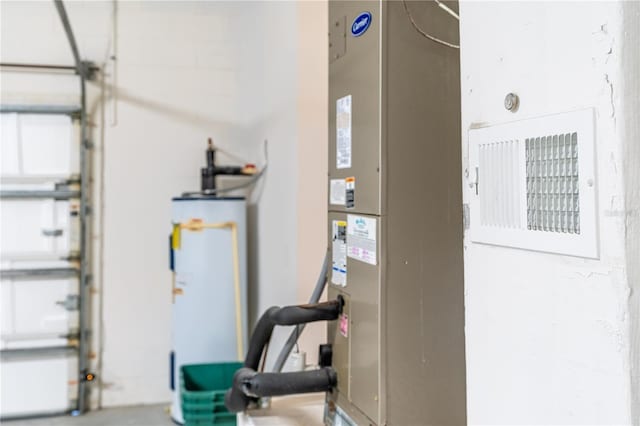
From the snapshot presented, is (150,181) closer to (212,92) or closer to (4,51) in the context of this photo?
(212,92)

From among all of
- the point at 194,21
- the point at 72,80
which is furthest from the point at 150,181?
the point at 194,21

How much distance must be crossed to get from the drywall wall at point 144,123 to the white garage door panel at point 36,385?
0.20m

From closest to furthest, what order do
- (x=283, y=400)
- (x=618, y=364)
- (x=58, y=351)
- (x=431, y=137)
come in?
(x=618, y=364) < (x=431, y=137) < (x=283, y=400) < (x=58, y=351)

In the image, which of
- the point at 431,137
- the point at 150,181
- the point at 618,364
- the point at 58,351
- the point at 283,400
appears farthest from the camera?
the point at 150,181

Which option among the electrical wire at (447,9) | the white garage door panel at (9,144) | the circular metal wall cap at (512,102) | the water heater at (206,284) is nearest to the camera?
the circular metal wall cap at (512,102)

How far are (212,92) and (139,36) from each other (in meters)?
0.65

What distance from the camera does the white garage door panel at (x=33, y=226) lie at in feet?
10.6

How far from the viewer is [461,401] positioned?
1.22 meters

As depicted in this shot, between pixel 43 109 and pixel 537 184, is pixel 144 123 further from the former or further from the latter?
pixel 537 184

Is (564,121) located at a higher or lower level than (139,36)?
lower

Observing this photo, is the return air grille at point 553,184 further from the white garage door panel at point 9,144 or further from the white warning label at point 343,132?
the white garage door panel at point 9,144

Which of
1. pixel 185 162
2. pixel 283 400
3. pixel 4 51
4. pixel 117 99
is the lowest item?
pixel 283 400

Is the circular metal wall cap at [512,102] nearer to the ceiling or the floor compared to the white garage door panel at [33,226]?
nearer to the ceiling

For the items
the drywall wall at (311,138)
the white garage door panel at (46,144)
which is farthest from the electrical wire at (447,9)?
the white garage door panel at (46,144)
